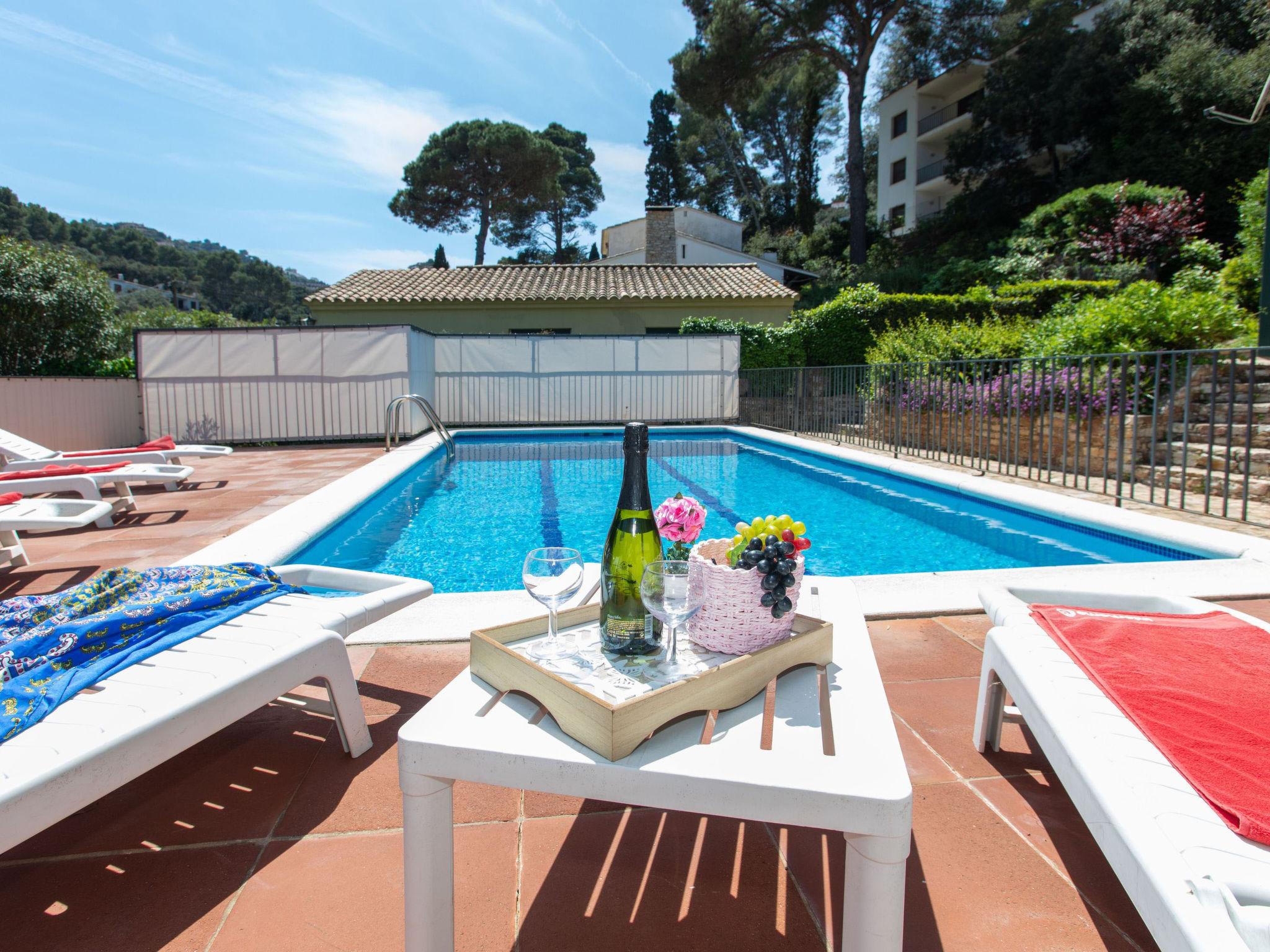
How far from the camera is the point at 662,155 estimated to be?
34.4 meters

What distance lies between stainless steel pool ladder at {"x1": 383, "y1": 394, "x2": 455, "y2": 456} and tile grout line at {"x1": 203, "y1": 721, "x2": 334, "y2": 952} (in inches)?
287

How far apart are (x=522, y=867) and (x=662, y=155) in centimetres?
3714

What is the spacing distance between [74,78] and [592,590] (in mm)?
15529

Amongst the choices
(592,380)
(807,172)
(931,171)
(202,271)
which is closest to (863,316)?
(592,380)

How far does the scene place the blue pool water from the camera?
4594 millimetres

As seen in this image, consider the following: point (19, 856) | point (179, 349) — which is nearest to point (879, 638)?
point (19, 856)

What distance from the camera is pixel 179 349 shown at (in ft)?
32.6

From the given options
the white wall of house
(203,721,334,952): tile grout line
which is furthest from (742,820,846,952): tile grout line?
the white wall of house

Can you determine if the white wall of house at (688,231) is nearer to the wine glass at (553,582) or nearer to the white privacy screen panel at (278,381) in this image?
the white privacy screen panel at (278,381)

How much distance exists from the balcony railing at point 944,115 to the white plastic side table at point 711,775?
27.7 metres

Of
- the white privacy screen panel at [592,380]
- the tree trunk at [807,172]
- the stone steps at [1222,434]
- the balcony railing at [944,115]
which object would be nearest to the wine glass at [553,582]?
the stone steps at [1222,434]

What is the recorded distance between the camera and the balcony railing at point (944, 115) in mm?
24109

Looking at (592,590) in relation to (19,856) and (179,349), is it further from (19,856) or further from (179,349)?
(179,349)

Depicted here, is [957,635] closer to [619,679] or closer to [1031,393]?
[619,679]
